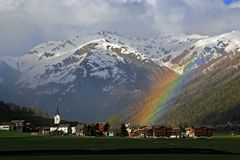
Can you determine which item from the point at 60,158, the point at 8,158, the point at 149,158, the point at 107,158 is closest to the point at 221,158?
the point at 149,158

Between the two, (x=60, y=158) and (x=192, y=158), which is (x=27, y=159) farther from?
(x=192, y=158)

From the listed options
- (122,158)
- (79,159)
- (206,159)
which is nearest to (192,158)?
(206,159)

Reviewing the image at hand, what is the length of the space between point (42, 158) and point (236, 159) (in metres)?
30.4

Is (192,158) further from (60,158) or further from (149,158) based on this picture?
(60,158)

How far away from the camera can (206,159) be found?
9025 centimetres

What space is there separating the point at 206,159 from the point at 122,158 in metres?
13.1

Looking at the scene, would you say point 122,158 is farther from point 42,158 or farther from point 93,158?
point 42,158

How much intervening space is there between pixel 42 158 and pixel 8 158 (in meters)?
5.31

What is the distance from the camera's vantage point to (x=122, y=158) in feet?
303

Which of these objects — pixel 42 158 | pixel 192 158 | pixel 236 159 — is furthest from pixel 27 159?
pixel 236 159

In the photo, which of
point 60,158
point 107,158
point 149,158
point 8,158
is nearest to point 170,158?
point 149,158

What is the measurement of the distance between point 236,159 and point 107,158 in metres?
20.0

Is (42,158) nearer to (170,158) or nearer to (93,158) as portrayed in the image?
(93,158)

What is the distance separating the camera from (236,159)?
8969 cm
